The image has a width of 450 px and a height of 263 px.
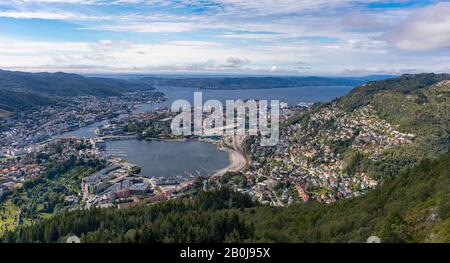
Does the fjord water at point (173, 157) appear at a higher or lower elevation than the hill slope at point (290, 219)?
lower

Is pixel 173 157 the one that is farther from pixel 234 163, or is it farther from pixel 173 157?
pixel 234 163

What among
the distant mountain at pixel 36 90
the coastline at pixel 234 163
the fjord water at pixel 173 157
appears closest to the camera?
the coastline at pixel 234 163

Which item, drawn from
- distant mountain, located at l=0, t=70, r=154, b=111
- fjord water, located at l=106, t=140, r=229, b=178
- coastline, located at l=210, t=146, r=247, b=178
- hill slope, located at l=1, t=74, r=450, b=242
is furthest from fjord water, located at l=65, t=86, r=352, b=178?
distant mountain, located at l=0, t=70, r=154, b=111

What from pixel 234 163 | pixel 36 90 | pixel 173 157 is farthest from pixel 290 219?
pixel 36 90

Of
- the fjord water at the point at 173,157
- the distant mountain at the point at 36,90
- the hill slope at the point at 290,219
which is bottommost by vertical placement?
the fjord water at the point at 173,157

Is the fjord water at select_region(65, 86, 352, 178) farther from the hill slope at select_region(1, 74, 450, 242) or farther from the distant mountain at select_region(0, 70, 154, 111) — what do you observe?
the distant mountain at select_region(0, 70, 154, 111)

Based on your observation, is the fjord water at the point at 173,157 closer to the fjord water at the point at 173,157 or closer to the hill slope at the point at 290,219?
the fjord water at the point at 173,157

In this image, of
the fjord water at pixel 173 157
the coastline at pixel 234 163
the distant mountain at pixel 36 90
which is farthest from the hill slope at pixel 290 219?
the distant mountain at pixel 36 90

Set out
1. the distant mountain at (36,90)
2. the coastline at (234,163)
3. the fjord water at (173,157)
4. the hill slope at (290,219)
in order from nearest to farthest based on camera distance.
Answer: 1. the hill slope at (290,219)
2. the coastline at (234,163)
3. the fjord water at (173,157)
4. the distant mountain at (36,90)

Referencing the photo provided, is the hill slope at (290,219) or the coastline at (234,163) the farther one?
the coastline at (234,163)

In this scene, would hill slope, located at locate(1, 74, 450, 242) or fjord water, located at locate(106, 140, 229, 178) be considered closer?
hill slope, located at locate(1, 74, 450, 242)

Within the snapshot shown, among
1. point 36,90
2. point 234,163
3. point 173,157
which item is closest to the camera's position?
point 234,163

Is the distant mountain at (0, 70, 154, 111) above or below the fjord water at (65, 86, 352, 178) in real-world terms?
above
